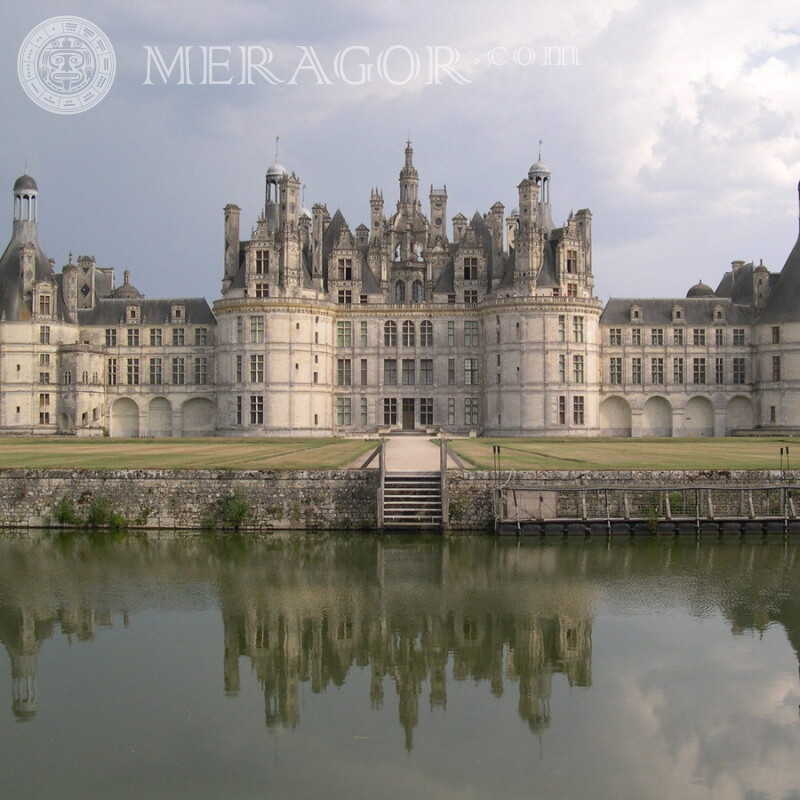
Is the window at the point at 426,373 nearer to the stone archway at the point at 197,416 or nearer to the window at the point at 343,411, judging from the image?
the window at the point at 343,411

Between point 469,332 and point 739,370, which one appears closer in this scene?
point 469,332

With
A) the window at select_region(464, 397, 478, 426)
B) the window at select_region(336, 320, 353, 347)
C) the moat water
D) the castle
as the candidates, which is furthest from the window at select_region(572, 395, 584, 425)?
the moat water

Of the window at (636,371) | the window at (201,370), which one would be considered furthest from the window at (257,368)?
the window at (636,371)

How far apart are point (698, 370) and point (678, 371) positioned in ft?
4.76

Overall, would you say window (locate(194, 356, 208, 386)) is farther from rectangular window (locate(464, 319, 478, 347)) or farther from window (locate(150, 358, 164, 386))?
rectangular window (locate(464, 319, 478, 347))

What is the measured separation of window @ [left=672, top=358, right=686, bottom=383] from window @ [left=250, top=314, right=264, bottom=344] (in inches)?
1181

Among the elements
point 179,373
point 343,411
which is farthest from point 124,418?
point 343,411

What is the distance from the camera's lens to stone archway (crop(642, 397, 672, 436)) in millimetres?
74500

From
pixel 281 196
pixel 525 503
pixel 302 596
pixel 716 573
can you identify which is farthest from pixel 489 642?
pixel 281 196

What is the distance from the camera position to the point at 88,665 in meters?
17.5

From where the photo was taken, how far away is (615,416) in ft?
246

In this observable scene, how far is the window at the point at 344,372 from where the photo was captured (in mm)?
73062

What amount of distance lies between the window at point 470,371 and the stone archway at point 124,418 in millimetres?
24578

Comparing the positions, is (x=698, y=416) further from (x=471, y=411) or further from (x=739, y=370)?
(x=471, y=411)
